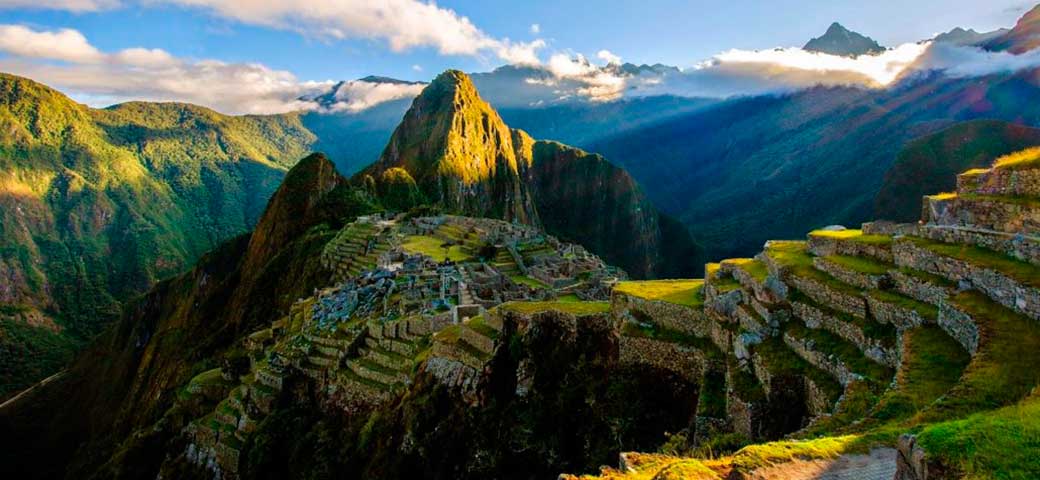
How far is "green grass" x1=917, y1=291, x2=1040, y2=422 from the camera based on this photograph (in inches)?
332

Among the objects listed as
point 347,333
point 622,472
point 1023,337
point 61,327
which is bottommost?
point 61,327

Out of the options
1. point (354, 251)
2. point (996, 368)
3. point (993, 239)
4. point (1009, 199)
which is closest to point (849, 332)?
point (993, 239)

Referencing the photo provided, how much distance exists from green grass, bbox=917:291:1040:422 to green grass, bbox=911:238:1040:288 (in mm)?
656

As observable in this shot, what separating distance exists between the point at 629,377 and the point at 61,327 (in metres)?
242

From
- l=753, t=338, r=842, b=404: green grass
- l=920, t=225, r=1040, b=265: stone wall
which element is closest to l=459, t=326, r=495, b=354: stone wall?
l=753, t=338, r=842, b=404: green grass

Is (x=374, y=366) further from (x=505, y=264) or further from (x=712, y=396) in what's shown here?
(x=505, y=264)

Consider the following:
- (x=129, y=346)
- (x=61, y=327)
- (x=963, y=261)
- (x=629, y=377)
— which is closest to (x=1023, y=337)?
(x=963, y=261)

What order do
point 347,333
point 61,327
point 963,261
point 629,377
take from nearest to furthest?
point 963,261 → point 629,377 → point 347,333 → point 61,327

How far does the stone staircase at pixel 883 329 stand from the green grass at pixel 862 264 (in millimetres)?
66

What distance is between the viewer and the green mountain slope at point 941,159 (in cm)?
15162

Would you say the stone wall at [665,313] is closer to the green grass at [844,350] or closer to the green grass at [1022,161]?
the green grass at [844,350]

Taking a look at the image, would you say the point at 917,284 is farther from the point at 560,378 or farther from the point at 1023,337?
the point at 560,378

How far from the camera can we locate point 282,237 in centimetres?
13138

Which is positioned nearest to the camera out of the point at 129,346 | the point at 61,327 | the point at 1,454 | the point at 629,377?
the point at 629,377
